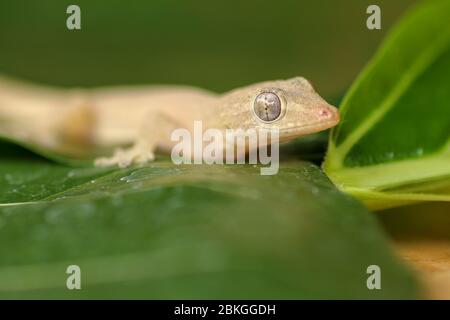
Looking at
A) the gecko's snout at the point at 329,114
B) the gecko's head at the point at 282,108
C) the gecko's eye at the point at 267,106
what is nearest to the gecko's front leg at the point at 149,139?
the gecko's head at the point at 282,108

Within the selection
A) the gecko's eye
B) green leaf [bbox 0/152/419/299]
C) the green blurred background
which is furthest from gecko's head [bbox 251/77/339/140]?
the green blurred background

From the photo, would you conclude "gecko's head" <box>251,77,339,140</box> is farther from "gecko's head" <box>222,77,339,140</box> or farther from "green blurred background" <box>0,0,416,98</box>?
"green blurred background" <box>0,0,416,98</box>

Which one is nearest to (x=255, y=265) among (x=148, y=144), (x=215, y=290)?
(x=215, y=290)

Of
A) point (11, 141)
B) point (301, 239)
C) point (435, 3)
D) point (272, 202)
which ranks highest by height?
point (435, 3)

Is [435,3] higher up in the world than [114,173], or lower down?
higher up

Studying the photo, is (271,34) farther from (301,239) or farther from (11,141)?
(301,239)

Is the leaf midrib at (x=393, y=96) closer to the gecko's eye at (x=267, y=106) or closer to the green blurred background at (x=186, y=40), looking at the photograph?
the gecko's eye at (x=267, y=106)
